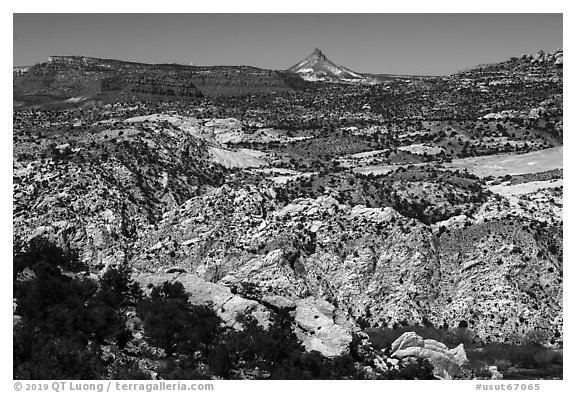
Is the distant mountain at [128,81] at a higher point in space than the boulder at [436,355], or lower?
higher

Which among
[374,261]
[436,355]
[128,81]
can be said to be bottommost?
[436,355]

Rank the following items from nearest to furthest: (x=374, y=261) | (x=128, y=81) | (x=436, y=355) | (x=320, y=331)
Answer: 1. (x=436, y=355)
2. (x=320, y=331)
3. (x=374, y=261)
4. (x=128, y=81)

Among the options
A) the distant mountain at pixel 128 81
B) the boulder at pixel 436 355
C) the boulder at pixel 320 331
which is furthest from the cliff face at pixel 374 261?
the distant mountain at pixel 128 81

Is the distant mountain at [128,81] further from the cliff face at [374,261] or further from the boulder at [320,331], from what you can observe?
the boulder at [320,331]

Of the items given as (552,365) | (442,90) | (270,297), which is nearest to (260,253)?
(270,297)

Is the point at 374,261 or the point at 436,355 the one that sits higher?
the point at 374,261

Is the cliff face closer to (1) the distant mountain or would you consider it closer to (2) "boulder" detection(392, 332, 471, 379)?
(2) "boulder" detection(392, 332, 471, 379)

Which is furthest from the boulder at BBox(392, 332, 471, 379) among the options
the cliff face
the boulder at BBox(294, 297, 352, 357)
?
the cliff face

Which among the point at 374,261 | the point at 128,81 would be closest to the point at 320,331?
the point at 374,261

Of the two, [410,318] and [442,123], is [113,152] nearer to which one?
[410,318]

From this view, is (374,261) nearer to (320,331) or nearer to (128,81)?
(320,331)
